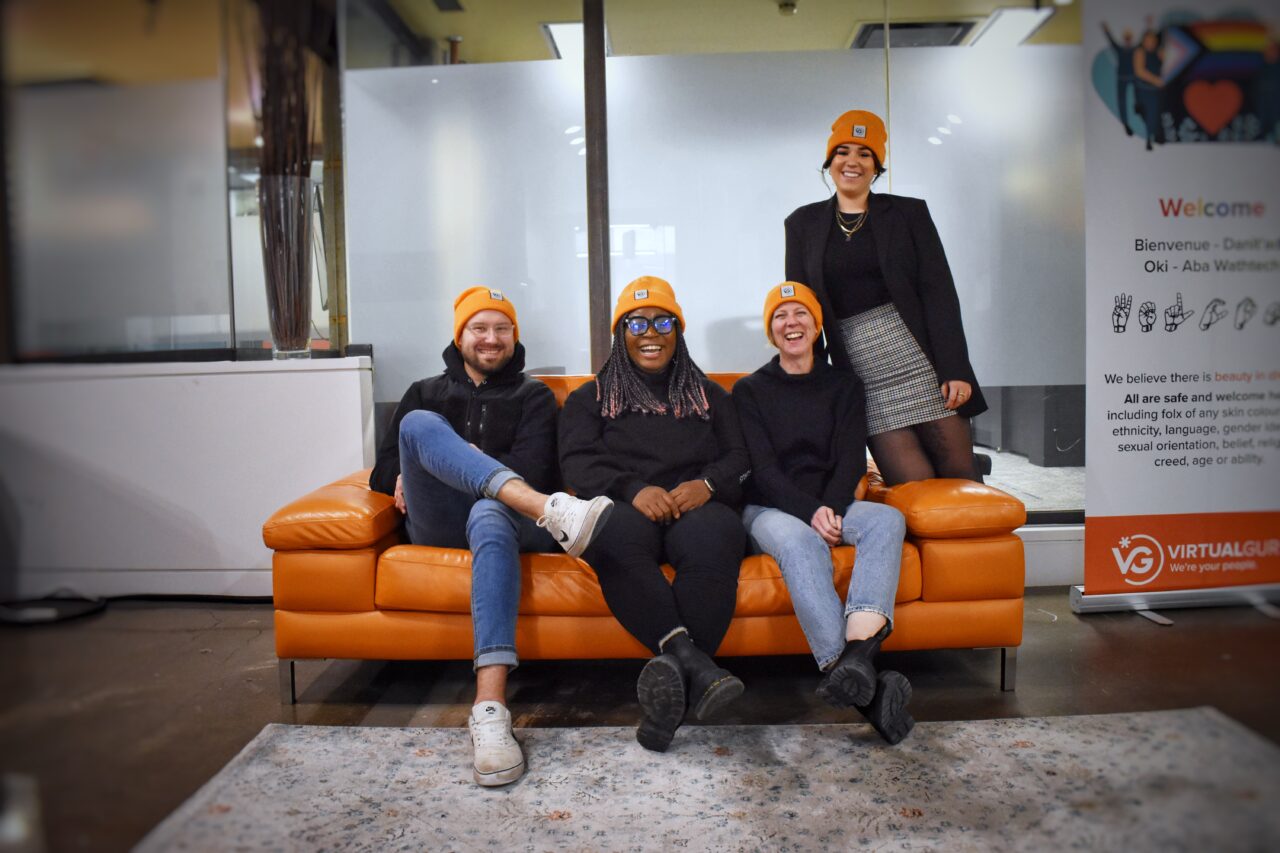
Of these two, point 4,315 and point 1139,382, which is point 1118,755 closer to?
point 1139,382

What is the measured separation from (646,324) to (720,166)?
3.67 ft

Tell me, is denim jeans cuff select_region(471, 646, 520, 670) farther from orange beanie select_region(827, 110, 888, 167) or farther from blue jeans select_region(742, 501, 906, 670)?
orange beanie select_region(827, 110, 888, 167)

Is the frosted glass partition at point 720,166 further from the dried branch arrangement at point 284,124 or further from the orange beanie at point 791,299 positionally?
the dried branch arrangement at point 284,124

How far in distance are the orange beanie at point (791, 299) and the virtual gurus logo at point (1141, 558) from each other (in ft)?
3.28

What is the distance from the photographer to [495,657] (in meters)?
1.90

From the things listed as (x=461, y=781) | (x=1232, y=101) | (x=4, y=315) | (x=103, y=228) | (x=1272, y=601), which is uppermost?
(x=1232, y=101)

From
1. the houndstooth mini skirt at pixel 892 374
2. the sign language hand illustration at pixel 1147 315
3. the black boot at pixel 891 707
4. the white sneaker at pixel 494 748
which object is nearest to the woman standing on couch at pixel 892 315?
the houndstooth mini skirt at pixel 892 374

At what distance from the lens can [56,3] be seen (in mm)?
965

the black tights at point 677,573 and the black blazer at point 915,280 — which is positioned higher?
the black blazer at point 915,280

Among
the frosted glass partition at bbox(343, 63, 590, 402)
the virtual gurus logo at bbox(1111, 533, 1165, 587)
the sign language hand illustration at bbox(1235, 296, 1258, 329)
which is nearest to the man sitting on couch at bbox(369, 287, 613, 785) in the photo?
the frosted glass partition at bbox(343, 63, 590, 402)

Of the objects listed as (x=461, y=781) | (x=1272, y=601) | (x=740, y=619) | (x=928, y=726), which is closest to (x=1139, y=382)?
(x=1272, y=601)

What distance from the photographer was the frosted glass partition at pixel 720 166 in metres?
3.15

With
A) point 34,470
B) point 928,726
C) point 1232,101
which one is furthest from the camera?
point 928,726

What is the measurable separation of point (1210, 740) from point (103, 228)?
1649 mm
